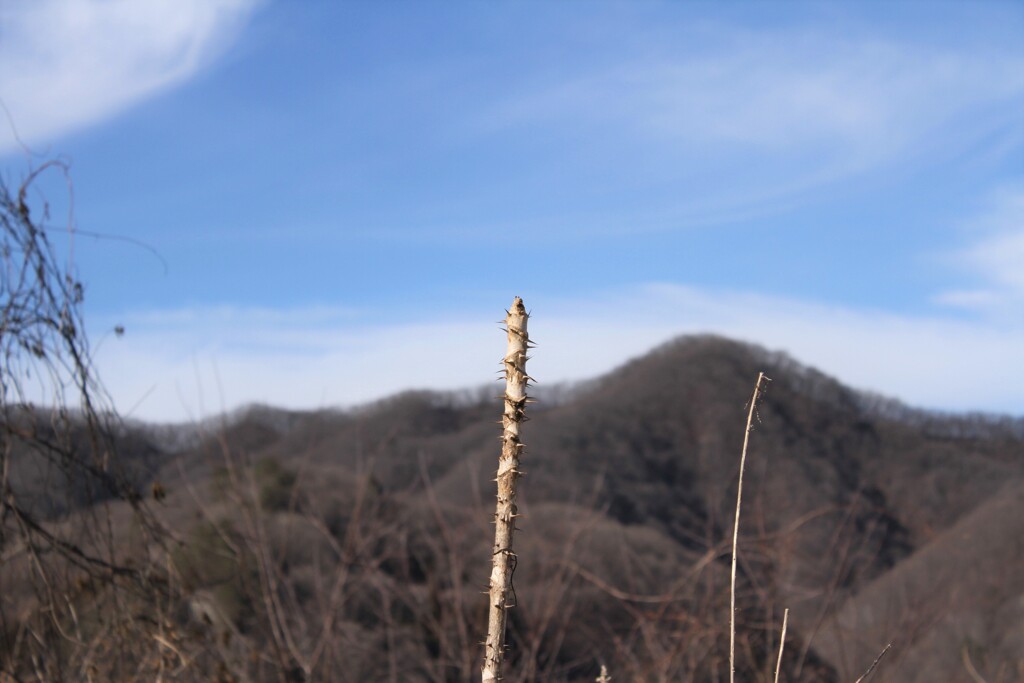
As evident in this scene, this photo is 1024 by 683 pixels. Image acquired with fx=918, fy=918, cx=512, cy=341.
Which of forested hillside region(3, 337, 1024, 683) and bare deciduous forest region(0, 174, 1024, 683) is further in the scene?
forested hillside region(3, 337, 1024, 683)

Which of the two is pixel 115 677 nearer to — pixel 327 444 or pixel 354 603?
pixel 354 603

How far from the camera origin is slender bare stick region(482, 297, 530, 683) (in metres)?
0.93

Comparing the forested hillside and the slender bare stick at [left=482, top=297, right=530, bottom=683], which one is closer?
the slender bare stick at [left=482, top=297, right=530, bottom=683]

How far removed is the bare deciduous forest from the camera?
9.35ft

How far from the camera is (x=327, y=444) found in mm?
17047

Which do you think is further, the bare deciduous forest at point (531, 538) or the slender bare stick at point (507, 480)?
the bare deciduous forest at point (531, 538)

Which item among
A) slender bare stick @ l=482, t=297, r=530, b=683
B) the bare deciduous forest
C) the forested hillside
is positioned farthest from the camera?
the forested hillside

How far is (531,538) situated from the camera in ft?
27.5

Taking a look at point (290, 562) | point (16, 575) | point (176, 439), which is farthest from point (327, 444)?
point (16, 575)

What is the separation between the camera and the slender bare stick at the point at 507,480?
931 mm

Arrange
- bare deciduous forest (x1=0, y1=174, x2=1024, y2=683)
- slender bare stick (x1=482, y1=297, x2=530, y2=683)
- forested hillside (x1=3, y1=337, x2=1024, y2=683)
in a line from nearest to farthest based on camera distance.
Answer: slender bare stick (x1=482, y1=297, x2=530, y2=683) → bare deciduous forest (x1=0, y1=174, x2=1024, y2=683) → forested hillside (x1=3, y1=337, x2=1024, y2=683)

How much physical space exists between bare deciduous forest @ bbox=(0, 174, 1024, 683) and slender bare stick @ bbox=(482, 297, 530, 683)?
1.2 inches

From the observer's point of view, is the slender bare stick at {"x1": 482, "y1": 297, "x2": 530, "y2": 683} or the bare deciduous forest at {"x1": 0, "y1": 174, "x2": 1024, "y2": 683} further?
the bare deciduous forest at {"x1": 0, "y1": 174, "x2": 1024, "y2": 683}

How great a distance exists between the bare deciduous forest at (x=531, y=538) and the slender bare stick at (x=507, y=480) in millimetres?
31
